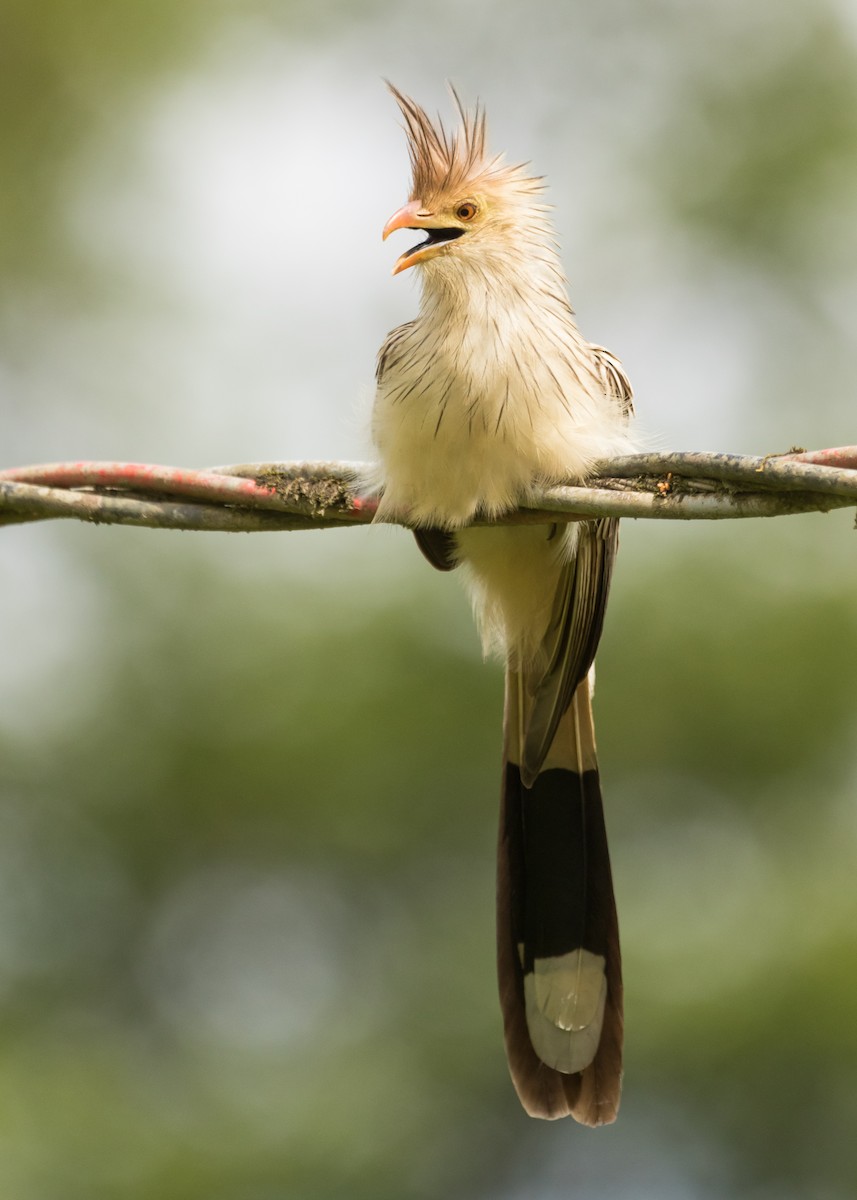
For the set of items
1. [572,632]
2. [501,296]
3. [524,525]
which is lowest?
[572,632]

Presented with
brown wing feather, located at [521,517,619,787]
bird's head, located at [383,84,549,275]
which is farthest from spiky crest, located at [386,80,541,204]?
brown wing feather, located at [521,517,619,787]

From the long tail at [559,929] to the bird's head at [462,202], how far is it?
1.07 meters

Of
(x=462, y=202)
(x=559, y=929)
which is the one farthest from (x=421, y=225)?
(x=559, y=929)

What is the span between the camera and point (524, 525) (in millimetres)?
3176

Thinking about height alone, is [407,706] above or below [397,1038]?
above

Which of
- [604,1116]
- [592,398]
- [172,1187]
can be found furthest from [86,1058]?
[592,398]

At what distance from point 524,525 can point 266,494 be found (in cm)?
77

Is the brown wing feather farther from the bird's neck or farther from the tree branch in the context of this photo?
the tree branch

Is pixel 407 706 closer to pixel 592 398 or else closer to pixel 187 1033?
pixel 187 1033

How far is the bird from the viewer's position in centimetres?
308

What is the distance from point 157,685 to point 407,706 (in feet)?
5.36

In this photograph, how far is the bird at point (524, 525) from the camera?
308 cm

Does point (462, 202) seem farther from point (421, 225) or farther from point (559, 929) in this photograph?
point (559, 929)

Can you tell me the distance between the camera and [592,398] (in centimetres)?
321
